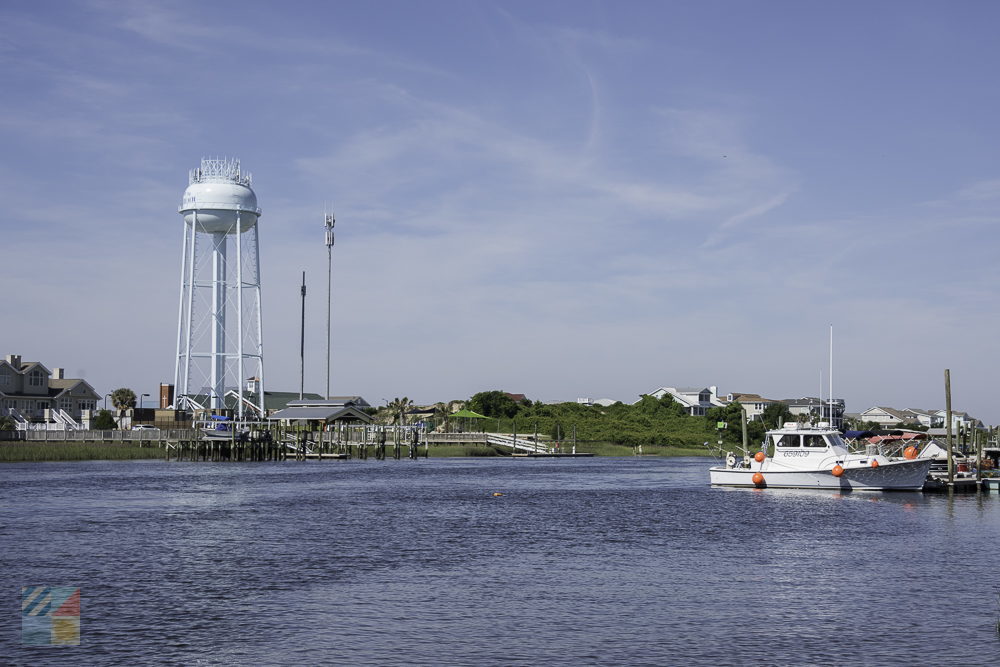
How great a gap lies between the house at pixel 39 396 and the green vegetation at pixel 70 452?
18.2m

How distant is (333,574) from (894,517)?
28589 millimetres

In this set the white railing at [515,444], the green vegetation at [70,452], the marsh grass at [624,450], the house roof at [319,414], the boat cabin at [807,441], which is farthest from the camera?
the marsh grass at [624,450]

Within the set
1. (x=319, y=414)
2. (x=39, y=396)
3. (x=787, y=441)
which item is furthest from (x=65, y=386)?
(x=787, y=441)

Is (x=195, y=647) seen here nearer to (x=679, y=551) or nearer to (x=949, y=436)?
(x=679, y=551)

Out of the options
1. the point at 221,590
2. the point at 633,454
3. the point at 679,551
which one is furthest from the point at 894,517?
the point at 633,454

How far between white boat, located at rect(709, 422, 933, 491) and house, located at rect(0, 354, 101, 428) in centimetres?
9133

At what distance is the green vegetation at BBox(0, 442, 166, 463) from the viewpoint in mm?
98188

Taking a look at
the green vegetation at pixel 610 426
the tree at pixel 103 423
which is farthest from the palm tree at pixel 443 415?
the tree at pixel 103 423

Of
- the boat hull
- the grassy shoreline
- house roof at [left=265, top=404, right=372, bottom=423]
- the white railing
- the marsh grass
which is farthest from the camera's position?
the marsh grass

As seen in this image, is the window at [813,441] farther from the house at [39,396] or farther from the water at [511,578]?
the house at [39,396]

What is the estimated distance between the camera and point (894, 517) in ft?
159

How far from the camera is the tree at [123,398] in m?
163

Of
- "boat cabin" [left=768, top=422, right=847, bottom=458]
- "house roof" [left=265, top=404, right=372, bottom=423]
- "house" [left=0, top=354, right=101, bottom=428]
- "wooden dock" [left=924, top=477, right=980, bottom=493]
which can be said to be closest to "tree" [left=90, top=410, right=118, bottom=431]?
"house" [left=0, top=354, right=101, bottom=428]

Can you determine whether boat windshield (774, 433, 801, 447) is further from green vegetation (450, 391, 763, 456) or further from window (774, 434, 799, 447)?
green vegetation (450, 391, 763, 456)
